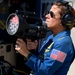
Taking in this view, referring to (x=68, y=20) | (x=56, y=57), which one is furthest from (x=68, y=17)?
(x=56, y=57)

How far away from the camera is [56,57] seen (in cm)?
180

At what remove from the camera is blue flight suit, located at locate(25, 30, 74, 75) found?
5.90 feet

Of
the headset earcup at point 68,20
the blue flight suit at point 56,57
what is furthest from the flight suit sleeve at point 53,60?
the headset earcup at point 68,20

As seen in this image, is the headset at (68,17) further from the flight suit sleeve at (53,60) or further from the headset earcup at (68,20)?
the flight suit sleeve at (53,60)

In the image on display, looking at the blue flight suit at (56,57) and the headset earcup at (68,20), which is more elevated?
the headset earcup at (68,20)

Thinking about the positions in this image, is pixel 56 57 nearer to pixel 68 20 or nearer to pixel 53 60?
pixel 53 60

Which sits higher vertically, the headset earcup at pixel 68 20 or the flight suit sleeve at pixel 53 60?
the headset earcup at pixel 68 20

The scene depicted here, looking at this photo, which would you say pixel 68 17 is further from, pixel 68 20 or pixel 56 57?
pixel 56 57

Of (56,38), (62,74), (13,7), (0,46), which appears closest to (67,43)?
(56,38)

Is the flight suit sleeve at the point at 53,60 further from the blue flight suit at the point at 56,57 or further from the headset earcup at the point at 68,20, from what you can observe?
the headset earcup at the point at 68,20

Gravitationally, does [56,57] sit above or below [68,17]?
below

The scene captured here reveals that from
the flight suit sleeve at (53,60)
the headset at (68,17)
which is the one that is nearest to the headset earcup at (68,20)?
the headset at (68,17)

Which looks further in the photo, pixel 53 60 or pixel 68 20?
pixel 68 20

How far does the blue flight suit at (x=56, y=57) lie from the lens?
1798mm
